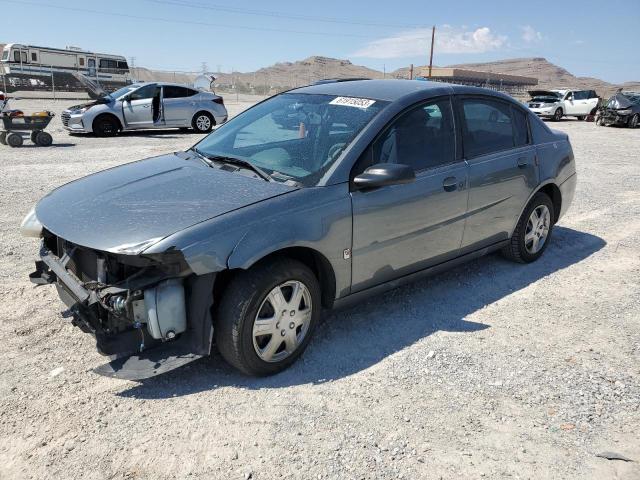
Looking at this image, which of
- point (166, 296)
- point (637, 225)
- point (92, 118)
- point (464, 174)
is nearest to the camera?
point (166, 296)

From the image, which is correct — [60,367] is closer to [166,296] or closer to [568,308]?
[166,296]

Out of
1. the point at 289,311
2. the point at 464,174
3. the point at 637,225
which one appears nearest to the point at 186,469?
the point at 289,311

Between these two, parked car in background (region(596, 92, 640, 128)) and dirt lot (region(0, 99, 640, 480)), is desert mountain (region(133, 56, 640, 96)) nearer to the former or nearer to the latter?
parked car in background (region(596, 92, 640, 128))

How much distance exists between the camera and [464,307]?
4.36 metres

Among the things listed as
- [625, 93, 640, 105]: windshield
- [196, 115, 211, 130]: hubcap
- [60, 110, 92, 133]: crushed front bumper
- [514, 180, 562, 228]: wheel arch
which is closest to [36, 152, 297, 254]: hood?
[514, 180, 562, 228]: wheel arch

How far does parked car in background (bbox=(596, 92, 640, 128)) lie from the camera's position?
23.8 meters

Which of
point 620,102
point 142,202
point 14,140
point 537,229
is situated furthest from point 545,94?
point 142,202

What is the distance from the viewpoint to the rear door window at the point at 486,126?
4.39 m

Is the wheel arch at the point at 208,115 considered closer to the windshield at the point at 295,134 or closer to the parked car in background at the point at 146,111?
the parked car in background at the point at 146,111

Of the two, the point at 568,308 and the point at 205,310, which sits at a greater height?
the point at 205,310

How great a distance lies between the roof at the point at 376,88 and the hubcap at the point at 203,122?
13.3 m

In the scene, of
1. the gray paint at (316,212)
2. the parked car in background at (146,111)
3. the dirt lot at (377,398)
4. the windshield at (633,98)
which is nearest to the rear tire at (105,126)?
the parked car in background at (146,111)

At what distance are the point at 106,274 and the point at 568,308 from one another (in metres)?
3.55

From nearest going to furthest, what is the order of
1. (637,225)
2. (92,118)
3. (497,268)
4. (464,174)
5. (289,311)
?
(289,311) → (464,174) → (497,268) → (637,225) → (92,118)
